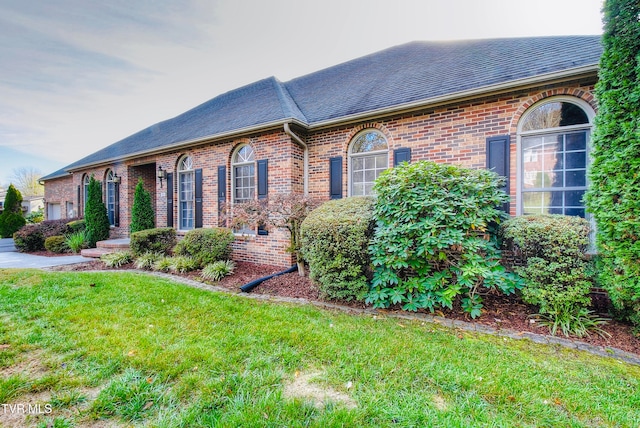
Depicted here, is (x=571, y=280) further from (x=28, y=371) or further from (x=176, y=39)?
(x=176, y=39)

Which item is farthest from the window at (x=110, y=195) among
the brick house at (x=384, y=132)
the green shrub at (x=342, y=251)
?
the green shrub at (x=342, y=251)

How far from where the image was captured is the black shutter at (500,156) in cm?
467

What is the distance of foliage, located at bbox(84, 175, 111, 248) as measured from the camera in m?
9.38

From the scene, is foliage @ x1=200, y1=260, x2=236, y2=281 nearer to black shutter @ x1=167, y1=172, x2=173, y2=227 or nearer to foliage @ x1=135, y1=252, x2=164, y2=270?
foliage @ x1=135, y1=252, x2=164, y2=270

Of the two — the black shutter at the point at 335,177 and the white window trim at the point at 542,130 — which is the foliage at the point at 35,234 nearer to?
the black shutter at the point at 335,177

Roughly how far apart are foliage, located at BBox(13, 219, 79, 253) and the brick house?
231 cm

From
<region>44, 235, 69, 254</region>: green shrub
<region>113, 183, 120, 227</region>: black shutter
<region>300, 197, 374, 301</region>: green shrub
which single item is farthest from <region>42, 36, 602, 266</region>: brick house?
<region>300, 197, 374, 301</region>: green shrub

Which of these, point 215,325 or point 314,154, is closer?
point 215,325

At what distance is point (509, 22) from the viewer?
23.8 feet

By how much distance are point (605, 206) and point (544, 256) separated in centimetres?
89

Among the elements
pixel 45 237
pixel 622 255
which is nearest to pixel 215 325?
pixel 622 255

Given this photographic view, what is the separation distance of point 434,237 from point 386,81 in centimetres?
531

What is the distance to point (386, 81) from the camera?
6980 mm

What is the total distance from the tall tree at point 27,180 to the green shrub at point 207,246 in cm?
4019
